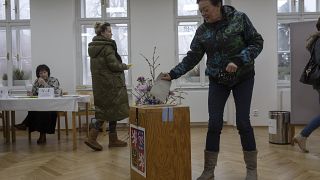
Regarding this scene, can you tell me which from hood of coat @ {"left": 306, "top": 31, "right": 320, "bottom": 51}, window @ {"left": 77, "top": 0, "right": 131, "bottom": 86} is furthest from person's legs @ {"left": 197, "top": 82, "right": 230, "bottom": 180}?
window @ {"left": 77, "top": 0, "right": 131, "bottom": 86}

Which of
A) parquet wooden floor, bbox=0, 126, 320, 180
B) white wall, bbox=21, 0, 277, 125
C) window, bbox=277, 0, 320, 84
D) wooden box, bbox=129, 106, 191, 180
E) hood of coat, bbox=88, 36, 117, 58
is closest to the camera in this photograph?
wooden box, bbox=129, 106, 191, 180

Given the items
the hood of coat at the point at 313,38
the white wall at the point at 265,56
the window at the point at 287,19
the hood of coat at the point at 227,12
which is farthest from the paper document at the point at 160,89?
the window at the point at 287,19

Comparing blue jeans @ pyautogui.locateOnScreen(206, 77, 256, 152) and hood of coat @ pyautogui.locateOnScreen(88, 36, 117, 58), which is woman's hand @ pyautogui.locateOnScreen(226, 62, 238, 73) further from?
hood of coat @ pyautogui.locateOnScreen(88, 36, 117, 58)

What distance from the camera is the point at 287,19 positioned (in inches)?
247

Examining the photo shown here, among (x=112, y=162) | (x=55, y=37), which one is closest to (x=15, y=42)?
(x=55, y=37)

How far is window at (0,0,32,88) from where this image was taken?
636 centimetres

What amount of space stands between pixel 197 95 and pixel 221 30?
12.7 ft

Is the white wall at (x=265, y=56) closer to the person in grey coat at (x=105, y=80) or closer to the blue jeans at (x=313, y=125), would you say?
the blue jeans at (x=313, y=125)

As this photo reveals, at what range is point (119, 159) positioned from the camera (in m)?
3.48

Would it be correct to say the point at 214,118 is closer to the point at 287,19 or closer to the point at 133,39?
the point at 133,39

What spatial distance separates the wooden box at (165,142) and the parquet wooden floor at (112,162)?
0.51 m

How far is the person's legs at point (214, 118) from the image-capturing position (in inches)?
92.6

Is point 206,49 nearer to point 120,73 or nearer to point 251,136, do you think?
point 251,136

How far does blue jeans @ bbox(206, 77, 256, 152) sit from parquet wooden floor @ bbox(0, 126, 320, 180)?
417mm
